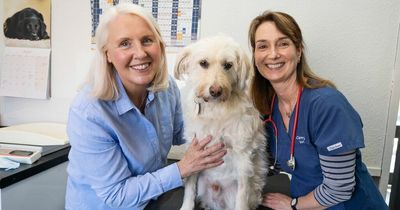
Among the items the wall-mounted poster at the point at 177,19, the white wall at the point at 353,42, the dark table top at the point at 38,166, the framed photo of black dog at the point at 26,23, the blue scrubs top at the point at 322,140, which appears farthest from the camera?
the framed photo of black dog at the point at 26,23

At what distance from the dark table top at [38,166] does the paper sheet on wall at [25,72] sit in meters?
0.51

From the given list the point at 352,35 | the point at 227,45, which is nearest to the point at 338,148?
the point at 227,45

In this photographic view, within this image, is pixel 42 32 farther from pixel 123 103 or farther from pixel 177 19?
pixel 123 103

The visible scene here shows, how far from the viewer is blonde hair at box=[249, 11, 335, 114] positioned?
3.32ft

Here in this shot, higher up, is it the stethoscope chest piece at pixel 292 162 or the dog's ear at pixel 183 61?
the dog's ear at pixel 183 61

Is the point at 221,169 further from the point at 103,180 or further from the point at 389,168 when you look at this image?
the point at 389,168

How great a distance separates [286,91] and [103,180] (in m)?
0.73

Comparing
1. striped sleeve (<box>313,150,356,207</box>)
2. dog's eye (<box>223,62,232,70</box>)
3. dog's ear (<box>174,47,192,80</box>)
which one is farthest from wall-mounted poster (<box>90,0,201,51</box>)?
striped sleeve (<box>313,150,356,207</box>)

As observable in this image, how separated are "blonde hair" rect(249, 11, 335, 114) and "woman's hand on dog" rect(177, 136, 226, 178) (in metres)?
0.26

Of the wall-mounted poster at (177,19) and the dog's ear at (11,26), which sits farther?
the dog's ear at (11,26)

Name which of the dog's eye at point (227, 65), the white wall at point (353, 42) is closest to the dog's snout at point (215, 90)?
the dog's eye at point (227, 65)

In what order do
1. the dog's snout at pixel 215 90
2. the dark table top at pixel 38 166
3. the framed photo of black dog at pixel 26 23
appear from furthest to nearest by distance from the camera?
1. the framed photo of black dog at pixel 26 23
2. the dark table top at pixel 38 166
3. the dog's snout at pixel 215 90

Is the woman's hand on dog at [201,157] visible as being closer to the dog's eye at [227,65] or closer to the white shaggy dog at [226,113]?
the white shaggy dog at [226,113]

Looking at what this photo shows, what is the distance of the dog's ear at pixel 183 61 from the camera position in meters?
1.18
